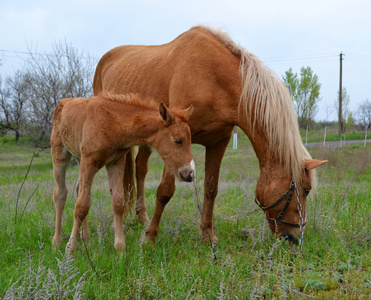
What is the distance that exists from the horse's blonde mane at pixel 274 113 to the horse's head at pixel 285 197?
67 millimetres

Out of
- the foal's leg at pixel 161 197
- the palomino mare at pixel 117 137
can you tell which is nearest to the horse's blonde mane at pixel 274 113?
the palomino mare at pixel 117 137

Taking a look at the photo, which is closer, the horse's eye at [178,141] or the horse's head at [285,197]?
the horse's eye at [178,141]

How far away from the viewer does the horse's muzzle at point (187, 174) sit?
3100 mm

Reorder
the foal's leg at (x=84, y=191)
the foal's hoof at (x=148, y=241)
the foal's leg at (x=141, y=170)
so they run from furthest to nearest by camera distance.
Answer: the foal's leg at (x=141, y=170), the foal's hoof at (x=148, y=241), the foal's leg at (x=84, y=191)

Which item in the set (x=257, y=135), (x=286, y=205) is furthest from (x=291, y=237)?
(x=257, y=135)

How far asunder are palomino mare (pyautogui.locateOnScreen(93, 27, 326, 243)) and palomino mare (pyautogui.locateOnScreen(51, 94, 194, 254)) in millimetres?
563

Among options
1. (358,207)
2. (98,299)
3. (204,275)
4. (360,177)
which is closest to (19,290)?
(98,299)

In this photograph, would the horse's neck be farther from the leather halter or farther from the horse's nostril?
the horse's nostril

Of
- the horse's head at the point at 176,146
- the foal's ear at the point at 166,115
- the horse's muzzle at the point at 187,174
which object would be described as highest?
the foal's ear at the point at 166,115

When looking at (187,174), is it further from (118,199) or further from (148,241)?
(148,241)

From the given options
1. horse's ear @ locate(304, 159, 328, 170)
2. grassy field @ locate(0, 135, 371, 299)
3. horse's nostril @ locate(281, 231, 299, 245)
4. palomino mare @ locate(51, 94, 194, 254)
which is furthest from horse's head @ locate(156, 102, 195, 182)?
horse's nostril @ locate(281, 231, 299, 245)

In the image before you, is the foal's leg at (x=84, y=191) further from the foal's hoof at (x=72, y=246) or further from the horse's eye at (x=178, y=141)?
the horse's eye at (x=178, y=141)

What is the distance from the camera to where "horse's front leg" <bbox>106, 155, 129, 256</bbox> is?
353 cm

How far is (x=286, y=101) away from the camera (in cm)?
379
